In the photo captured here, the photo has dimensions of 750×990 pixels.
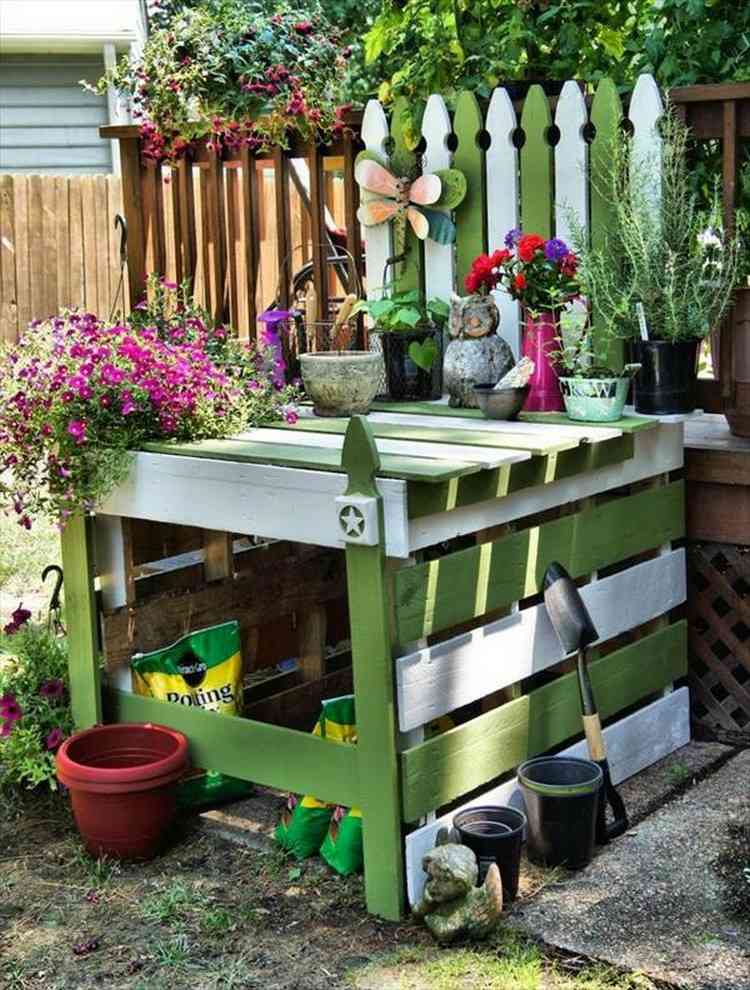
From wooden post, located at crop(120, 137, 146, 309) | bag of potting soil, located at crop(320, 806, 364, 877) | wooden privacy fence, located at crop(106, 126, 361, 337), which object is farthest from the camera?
wooden post, located at crop(120, 137, 146, 309)

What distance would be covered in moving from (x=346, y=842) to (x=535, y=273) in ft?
5.57

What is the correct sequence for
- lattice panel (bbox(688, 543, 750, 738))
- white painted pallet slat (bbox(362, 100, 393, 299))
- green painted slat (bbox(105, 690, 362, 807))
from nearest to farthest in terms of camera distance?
green painted slat (bbox(105, 690, 362, 807))
lattice panel (bbox(688, 543, 750, 738))
white painted pallet slat (bbox(362, 100, 393, 299))

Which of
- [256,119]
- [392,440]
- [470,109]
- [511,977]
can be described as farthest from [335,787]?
[256,119]

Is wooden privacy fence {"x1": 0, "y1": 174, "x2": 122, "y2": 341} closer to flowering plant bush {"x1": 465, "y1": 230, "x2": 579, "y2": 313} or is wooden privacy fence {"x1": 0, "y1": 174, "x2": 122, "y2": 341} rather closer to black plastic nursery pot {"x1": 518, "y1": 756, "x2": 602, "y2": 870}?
flowering plant bush {"x1": 465, "y1": 230, "x2": 579, "y2": 313}

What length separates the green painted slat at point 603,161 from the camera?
13.8ft

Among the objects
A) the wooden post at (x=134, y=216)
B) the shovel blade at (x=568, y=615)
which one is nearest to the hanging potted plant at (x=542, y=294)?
the shovel blade at (x=568, y=615)

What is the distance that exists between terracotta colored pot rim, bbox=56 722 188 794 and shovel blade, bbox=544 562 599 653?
1.04 meters

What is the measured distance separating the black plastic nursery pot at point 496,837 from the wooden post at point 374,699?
182mm

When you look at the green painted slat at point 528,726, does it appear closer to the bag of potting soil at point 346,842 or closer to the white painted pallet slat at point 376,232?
the bag of potting soil at point 346,842

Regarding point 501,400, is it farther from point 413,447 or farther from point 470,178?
point 470,178

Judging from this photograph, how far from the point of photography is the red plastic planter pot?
3.73 meters

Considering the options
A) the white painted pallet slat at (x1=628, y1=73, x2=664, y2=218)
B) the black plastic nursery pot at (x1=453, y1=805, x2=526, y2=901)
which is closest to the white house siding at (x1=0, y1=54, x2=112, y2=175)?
the white painted pallet slat at (x1=628, y1=73, x2=664, y2=218)

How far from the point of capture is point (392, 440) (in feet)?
12.4

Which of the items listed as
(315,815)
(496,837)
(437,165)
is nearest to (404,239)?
(437,165)
